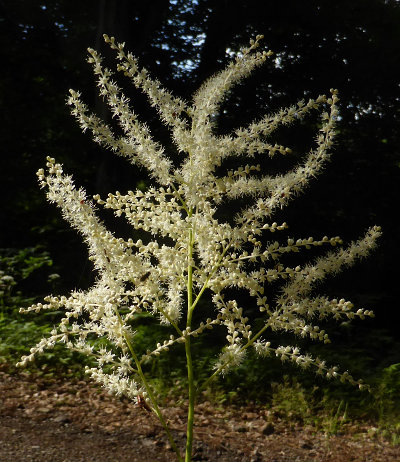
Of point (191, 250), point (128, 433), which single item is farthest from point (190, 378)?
point (128, 433)

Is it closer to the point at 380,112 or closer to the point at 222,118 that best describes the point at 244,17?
the point at 222,118

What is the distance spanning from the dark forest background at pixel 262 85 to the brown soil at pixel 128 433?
197 cm

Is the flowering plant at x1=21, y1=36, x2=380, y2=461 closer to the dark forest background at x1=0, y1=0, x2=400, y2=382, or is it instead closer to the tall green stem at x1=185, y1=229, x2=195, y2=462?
the tall green stem at x1=185, y1=229, x2=195, y2=462

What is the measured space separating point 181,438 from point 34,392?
1.41 metres

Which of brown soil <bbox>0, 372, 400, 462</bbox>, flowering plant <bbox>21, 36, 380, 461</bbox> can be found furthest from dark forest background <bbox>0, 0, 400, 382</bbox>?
flowering plant <bbox>21, 36, 380, 461</bbox>

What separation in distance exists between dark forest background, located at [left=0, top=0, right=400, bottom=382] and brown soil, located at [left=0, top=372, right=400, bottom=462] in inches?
77.7

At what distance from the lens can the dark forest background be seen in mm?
6477

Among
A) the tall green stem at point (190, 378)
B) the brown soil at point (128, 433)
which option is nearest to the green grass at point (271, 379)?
the brown soil at point (128, 433)

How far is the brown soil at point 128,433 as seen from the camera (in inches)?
130

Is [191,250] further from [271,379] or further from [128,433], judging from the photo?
[271,379]

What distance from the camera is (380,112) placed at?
22.3ft

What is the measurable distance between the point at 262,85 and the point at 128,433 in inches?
181

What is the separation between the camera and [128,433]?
363 cm

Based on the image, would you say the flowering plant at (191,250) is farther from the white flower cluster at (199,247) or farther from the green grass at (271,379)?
the green grass at (271,379)
